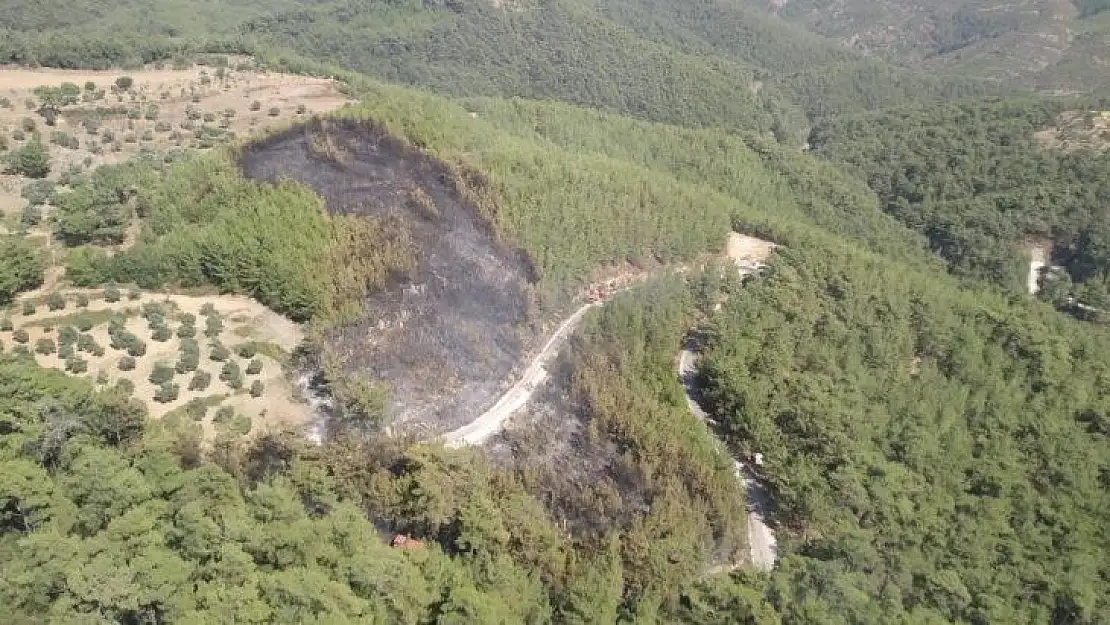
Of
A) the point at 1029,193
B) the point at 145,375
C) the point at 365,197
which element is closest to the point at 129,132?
the point at 365,197

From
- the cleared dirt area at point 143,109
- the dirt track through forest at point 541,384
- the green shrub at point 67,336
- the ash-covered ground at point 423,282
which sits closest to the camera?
the dirt track through forest at point 541,384

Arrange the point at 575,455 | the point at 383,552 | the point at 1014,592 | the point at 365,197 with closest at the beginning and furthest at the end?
the point at 383,552
the point at 1014,592
the point at 575,455
the point at 365,197

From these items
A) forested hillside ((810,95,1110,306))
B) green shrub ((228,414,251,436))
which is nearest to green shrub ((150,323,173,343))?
green shrub ((228,414,251,436))

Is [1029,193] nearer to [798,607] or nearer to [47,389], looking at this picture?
[798,607]

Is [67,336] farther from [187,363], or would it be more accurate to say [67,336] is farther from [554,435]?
[554,435]

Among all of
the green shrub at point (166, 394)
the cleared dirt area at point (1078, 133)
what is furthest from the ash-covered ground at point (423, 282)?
the cleared dirt area at point (1078, 133)

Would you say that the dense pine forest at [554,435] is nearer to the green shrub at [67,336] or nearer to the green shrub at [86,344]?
the green shrub at [67,336]
